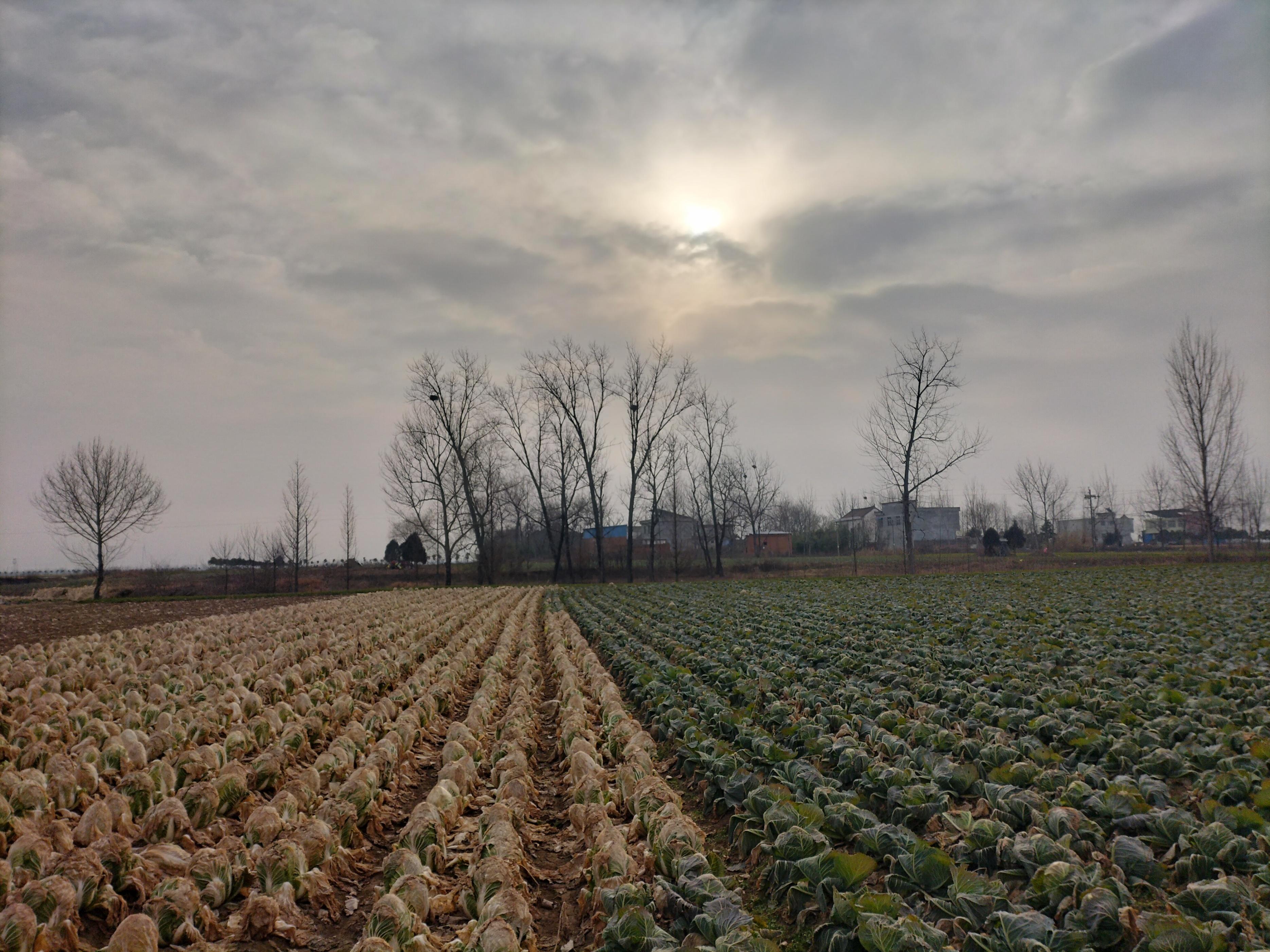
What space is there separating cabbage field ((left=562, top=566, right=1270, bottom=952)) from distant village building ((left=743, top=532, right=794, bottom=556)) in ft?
223

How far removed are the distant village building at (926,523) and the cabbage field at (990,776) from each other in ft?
260

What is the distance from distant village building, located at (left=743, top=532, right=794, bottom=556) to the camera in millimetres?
81250

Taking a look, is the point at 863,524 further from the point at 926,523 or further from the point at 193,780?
the point at 193,780

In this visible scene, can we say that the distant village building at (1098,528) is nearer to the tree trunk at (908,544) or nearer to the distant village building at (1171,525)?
the distant village building at (1171,525)

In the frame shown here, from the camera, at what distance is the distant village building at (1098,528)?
77.1 meters

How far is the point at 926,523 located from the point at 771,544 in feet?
79.9

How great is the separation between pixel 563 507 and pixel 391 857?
47.2 meters

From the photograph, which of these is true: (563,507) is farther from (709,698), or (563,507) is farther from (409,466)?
(709,698)

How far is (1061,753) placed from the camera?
627 cm

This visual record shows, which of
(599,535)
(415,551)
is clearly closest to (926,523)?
(599,535)

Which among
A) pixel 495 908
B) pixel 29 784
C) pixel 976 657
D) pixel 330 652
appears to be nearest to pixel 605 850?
pixel 495 908

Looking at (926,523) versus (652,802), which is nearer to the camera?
(652,802)

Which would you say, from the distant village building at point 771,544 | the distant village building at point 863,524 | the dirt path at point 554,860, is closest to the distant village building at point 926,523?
the distant village building at point 863,524

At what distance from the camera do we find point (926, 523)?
3789 inches
